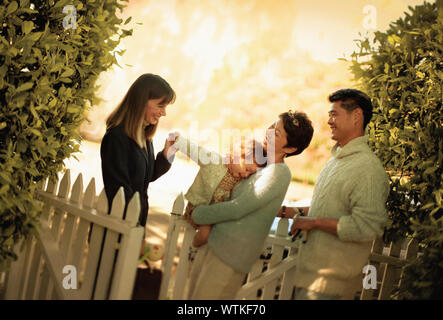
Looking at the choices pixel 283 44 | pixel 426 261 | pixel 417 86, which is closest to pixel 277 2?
pixel 283 44

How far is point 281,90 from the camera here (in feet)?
44.6

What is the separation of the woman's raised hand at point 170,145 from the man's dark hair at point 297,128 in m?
0.66

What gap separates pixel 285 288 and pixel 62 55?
2.08 metres

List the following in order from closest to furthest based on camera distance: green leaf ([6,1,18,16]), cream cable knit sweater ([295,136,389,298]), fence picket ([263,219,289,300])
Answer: green leaf ([6,1,18,16]), cream cable knit sweater ([295,136,389,298]), fence picket ([263,219,289,300])

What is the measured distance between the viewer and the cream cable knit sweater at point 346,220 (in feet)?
6.46

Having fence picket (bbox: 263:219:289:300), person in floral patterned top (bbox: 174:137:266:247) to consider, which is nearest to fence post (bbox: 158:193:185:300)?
person in floral patterned top (bbox: 174:137:266:247)

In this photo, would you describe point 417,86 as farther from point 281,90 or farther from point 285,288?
point 281,90

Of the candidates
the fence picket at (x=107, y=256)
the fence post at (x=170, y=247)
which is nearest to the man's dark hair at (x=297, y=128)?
the fence post at (x=170, y=247)

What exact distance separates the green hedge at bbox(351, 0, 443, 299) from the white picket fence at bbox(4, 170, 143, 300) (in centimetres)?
166

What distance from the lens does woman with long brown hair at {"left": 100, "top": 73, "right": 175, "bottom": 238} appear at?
2.22 m

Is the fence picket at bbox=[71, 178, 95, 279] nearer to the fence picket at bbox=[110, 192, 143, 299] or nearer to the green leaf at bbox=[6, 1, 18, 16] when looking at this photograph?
the fence picket at bbox=[110, 192, 143, 299]

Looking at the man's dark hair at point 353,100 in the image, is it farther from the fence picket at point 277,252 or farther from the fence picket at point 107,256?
the fence picket at point 107,256

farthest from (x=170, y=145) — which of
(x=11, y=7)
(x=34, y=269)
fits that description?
(x=34, y=269)

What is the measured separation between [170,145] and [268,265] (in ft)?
3.41
